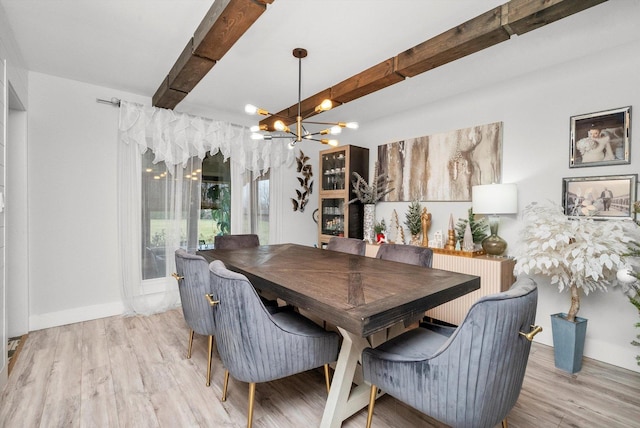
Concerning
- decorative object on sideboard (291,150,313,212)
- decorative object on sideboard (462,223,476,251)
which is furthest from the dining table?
decorative object on sideboard (291,150,313,212)

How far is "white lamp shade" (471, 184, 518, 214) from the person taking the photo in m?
2.72

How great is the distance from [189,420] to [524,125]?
11.7 ft

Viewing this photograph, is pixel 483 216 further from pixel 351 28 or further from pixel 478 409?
pixel 478 409

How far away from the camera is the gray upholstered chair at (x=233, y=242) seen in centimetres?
322

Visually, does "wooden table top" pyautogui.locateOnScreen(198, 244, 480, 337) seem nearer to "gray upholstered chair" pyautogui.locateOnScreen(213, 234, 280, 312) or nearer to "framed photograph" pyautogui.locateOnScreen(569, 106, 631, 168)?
"gray upholstered chair" pyautogui.locateOnScreen(213, 234, 280, 312)

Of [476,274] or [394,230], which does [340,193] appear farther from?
[476,274]

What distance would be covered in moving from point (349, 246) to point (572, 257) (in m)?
1.75

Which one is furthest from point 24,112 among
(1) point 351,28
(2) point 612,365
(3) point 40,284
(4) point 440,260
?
(2) point 612,365

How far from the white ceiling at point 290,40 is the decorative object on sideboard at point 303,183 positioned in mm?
1592

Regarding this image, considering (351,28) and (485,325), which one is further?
(351,28)

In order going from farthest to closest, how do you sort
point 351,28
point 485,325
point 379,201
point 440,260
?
point 379,201
point 440,260
point 351,28
point 485,325

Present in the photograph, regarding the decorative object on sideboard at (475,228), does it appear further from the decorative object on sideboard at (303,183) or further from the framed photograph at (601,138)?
the decorative object on sideboard at (303,183)

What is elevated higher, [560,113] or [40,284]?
[560,113]

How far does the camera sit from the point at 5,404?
179cm
